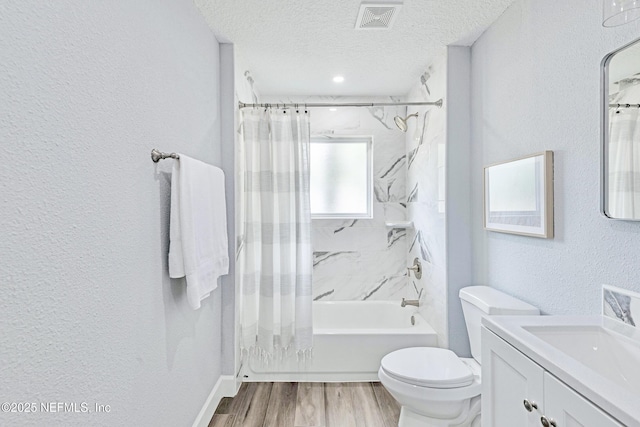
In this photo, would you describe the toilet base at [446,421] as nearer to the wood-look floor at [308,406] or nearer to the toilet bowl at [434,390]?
the toilet bowl at [434,390]

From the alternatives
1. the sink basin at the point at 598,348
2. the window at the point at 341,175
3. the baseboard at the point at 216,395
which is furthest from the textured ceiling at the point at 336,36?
the baseboard at the point at 216,395

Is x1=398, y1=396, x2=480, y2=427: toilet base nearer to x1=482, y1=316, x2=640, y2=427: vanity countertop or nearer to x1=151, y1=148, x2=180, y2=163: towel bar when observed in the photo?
x1=482, y1=316, x2=640, y2=427: vanity countertop

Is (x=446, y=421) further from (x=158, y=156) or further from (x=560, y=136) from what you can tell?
(x=158, y=156)

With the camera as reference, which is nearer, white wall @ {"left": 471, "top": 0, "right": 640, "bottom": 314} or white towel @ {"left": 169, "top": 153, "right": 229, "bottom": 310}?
white wall @ {"left": 471, "top": 0, "right": 640, "bottom": 314}

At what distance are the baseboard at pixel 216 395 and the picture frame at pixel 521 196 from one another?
195 cm

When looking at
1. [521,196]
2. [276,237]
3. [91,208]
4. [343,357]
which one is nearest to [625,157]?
[521,196]

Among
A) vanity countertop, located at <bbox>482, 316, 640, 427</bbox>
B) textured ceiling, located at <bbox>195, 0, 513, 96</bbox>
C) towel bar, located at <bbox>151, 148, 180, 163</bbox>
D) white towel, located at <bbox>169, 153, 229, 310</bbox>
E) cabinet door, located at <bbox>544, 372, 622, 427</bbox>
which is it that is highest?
textured ceiling, located at <bbox>195, 0, 513, 96</bbox>

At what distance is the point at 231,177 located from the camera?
243cm

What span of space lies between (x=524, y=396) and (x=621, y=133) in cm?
95

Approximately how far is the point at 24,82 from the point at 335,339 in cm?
232

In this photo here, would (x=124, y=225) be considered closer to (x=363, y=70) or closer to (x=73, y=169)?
(x=73, y=169)

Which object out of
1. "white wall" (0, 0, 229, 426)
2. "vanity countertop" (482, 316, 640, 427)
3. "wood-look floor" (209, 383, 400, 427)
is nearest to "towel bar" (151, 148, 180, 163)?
A: "white wall" (0, 0, 229, 426)

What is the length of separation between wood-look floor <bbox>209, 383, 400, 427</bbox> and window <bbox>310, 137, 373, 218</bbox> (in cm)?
160

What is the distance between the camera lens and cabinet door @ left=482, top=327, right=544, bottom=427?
107cm
